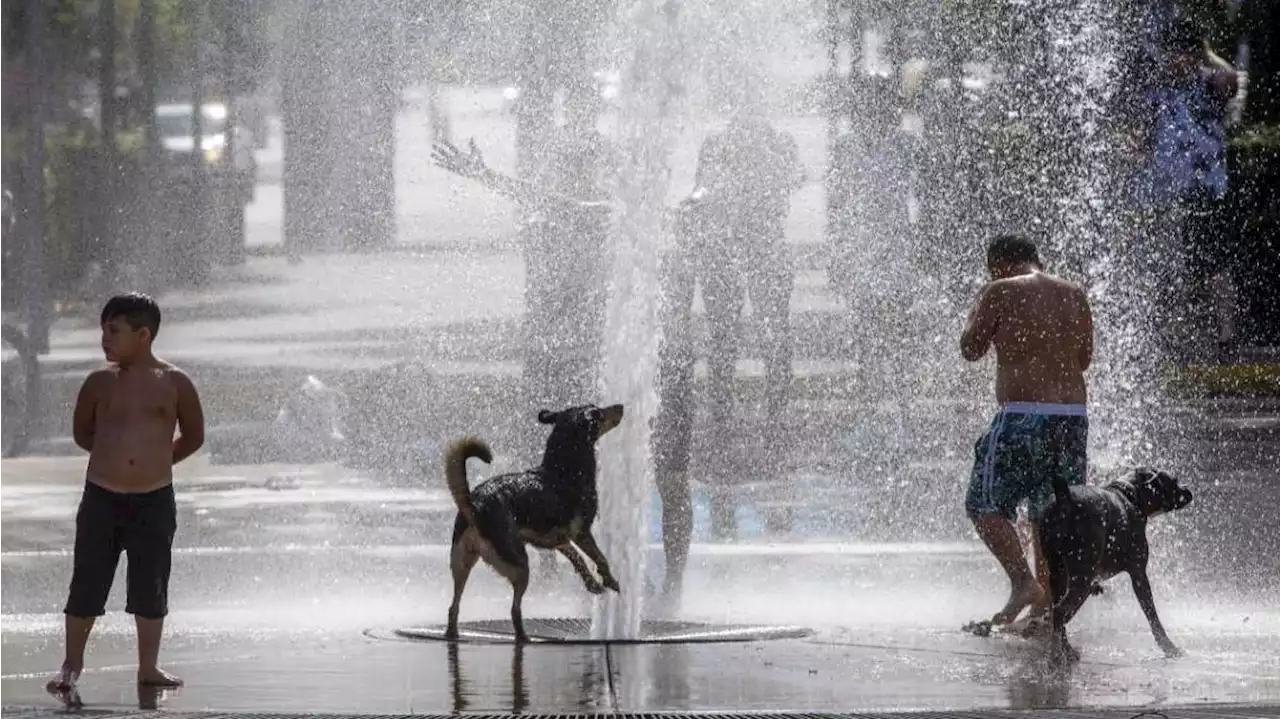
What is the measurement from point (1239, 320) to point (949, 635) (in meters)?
12.5

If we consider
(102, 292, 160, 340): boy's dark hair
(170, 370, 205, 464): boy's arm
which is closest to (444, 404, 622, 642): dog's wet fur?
(170, 370, 205, 464): boy's arm

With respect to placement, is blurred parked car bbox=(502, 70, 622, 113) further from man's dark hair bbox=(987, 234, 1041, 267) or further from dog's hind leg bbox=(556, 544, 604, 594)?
dog's hind leg bbox=(556, 544, 604, 594)

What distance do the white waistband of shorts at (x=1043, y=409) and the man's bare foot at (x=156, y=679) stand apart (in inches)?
125

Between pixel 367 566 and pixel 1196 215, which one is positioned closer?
pixel 367 566

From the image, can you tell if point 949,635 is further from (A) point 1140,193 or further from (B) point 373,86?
(B) point 373,86

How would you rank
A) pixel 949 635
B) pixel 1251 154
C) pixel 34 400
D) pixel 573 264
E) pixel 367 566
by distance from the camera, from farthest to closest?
pixel 1251 154
pixel 34 400
pixel 573 264
pixel 367 566
pixel 949 635

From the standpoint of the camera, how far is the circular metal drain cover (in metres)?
8.31

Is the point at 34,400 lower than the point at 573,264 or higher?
lower

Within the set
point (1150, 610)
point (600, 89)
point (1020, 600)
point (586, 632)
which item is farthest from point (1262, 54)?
point (586, 632)

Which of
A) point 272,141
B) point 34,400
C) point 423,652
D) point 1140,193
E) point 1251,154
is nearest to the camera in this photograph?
point 423,652

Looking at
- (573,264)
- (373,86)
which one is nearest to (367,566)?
(573,264)

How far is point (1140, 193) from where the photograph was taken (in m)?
18.2

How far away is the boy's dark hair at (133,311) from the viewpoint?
24.1ft

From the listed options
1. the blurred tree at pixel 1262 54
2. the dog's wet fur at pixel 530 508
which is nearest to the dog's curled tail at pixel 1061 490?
the dog's wet fur at pixel 530 508
